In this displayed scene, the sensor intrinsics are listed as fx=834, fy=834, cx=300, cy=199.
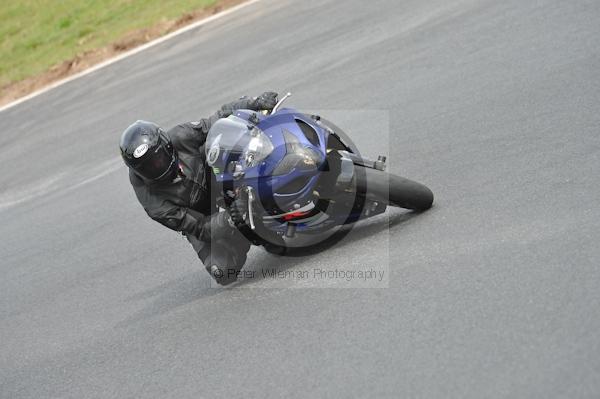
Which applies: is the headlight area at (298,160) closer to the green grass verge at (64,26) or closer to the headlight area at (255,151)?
the headlight area at (255,151)

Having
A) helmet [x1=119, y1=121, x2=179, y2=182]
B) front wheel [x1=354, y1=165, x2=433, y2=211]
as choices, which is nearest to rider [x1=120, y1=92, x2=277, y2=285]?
helmet [x1=119, y1=121, x2=179, y2=182]

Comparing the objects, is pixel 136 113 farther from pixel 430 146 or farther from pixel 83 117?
pixel 430 146

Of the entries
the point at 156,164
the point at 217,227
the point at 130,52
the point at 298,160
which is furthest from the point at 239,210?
the point at 130,52

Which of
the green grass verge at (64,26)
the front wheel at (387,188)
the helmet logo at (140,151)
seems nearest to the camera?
the front wheel at (387,188)

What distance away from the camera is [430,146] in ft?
24.6

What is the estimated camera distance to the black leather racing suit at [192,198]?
626cm

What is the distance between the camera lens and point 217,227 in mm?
6102

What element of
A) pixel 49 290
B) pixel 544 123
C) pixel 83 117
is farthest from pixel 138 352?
pixel 83 117

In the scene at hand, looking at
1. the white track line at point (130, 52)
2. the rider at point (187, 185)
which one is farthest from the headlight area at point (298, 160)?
the white track line at point (130, 52)

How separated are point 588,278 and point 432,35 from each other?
6.31m

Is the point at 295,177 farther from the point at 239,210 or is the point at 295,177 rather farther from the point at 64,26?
the point at 64,26

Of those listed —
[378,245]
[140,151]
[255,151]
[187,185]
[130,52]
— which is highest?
[140,151]

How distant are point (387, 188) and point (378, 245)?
42 centimetres

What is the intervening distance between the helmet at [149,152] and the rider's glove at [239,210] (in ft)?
2.62
